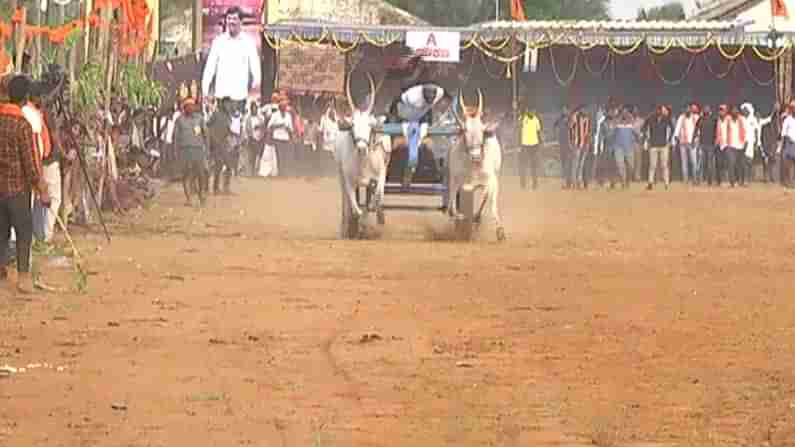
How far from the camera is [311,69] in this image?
134 feet

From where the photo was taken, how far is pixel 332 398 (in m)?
9.34

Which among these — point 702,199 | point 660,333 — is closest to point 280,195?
point 702,199

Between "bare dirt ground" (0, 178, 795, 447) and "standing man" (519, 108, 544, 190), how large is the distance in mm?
15234

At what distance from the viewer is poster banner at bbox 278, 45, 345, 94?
40.7 metres

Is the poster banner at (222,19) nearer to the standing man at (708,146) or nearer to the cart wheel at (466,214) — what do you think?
the standing man at (708,146)

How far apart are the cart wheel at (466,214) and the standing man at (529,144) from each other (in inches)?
598

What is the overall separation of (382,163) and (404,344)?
359 inches

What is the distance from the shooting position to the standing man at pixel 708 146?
39.2m

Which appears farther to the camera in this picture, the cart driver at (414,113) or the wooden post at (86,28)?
the wooden post at (86,28)

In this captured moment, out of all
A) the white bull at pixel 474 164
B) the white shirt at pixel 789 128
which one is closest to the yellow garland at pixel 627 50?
the white shirt at pixel 789 128

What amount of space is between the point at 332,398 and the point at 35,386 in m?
1.66

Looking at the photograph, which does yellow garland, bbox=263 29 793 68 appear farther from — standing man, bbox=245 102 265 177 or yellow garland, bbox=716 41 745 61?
standing man, bbox=245 102 265 177

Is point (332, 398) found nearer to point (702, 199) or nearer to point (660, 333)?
point (660, 333)

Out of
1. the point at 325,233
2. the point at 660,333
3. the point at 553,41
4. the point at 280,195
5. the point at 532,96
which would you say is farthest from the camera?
the point at 532,96
